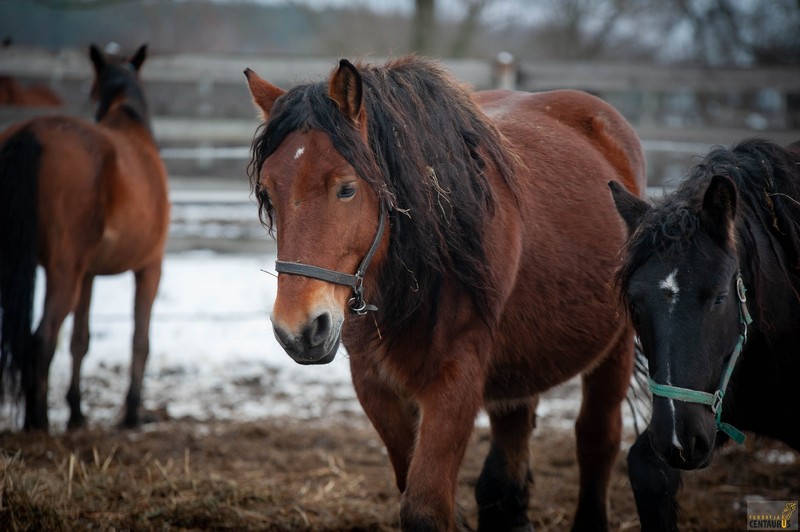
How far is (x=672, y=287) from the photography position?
7.88ft

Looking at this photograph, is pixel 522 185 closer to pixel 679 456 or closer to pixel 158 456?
pixel 679 456

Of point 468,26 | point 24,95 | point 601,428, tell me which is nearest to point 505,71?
point 468,26

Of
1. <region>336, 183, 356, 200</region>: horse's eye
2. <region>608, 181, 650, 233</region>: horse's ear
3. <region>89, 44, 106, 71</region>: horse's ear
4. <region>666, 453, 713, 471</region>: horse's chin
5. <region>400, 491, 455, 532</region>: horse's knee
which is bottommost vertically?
<region>400, 491, 455, 532</region>: horse's knee

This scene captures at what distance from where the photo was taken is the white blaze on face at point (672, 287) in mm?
2396

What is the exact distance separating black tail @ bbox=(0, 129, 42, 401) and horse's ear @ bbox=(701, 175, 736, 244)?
398 cm

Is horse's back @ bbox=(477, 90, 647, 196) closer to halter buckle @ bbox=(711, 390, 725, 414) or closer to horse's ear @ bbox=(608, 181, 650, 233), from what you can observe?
horse's ear @ bbox=(608, 181, 650, 233)

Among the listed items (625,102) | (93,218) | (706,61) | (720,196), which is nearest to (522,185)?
(720,196)

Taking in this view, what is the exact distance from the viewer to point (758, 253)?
267 centimetres

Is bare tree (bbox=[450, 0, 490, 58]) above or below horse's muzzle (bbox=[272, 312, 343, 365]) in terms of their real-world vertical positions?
above

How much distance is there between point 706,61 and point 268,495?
1334cm

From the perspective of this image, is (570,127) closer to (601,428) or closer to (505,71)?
(601,428)

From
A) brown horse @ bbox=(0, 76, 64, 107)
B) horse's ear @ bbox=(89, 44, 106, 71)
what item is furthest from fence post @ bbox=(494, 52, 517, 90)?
brown horse @ bbox=(0, 76, 64, 107)

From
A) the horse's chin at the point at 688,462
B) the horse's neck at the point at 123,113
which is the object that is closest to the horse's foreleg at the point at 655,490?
the horse's chin at the point at 688,462

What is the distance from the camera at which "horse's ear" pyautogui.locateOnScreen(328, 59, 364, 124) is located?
2482mm
